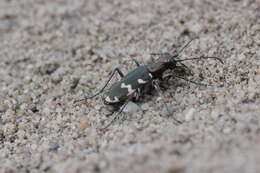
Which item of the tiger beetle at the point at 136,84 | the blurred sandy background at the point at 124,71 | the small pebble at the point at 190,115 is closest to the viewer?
the blurred sandy background at the point at 124,71

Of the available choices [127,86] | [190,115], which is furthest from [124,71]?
[190,115]

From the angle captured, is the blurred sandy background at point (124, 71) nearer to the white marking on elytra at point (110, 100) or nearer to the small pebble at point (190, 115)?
the small pebble at point (190, 115)

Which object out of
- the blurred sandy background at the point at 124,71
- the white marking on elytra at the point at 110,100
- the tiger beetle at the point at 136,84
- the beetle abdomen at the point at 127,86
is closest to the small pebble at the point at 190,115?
the blurred sandy background at the point at 124,71

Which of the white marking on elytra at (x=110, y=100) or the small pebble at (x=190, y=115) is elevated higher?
the white marking on elytra at (x=110, y=100)

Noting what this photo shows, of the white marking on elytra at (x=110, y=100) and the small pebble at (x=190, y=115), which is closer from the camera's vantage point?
the small pebble at (x=190, y=115)

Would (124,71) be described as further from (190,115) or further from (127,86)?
(190,115)

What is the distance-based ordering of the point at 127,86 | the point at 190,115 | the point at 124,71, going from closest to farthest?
the point at 190,115, the point at 127,86, the point at 124,71
